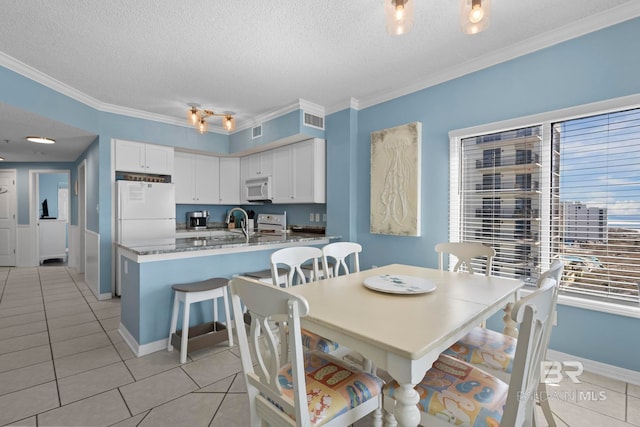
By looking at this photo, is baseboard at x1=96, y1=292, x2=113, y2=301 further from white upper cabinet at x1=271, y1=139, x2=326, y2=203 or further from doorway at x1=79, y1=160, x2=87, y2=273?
white upper cabinet at x1=271, y1=139, x2=326, y2=203

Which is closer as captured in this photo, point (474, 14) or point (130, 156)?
point (474, 14)

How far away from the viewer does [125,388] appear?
6.87ft

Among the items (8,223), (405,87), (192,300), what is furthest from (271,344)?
(8,223)

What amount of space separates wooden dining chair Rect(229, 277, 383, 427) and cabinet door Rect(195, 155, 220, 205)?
437 cm

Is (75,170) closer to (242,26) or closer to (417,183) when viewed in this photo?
(242,26)

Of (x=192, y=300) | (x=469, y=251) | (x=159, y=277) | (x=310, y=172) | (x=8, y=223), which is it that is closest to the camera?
(x=469, y=251)

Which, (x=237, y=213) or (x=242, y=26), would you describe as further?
(x=237, y=213)

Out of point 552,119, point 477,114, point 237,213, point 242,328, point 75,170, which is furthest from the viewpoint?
point 75,170

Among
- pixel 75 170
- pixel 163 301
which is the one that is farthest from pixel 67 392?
pixel 75 170

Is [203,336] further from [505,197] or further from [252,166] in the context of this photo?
[252,166]

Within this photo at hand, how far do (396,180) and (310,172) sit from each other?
126 cm

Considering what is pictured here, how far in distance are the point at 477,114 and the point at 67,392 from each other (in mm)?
3937

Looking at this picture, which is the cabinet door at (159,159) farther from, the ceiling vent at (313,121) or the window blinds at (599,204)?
the window blinds at (599,204)

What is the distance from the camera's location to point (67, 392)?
6.71ft
